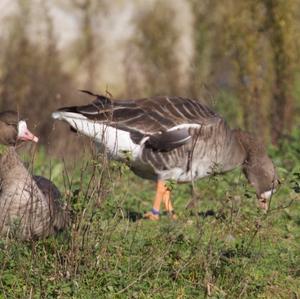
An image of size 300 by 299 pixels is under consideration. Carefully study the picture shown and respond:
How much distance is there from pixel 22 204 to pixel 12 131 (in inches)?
38.4

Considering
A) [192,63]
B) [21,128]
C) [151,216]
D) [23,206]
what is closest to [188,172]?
[151,216]

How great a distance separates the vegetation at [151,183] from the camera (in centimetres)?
637

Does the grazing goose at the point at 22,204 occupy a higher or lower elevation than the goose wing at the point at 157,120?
lower

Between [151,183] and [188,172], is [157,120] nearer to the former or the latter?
[188,172]

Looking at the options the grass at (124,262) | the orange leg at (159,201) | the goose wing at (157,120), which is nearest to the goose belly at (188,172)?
the orange leg at (159,201)

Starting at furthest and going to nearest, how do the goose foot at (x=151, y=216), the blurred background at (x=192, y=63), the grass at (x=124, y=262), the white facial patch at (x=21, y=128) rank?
1. the blurred background at (x=192, y=63)
2. the goose foot at (x=151, y=216)
3. the white facial patch at (x=21, y=128)
4. the grass at (x=124, y=262)

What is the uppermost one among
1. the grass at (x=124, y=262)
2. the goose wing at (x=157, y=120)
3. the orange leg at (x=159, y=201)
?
the goose wing at (x=157, y=120)

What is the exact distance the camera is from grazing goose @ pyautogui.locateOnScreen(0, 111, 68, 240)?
7.18 m

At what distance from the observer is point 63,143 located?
15.3 m

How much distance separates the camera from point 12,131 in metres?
8.07

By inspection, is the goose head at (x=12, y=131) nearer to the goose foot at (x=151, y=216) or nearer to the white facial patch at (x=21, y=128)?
the white facial patch at (x=21, y=128)

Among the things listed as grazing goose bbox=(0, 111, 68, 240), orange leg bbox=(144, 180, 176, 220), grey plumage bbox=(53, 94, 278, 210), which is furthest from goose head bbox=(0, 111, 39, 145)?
orange leg bbox=(144, 180, 176, 220)

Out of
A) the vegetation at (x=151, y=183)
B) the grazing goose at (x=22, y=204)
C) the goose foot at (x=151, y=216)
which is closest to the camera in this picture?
the vegetation at (x=151, y=183)

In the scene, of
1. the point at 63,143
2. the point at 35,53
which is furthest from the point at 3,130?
the point at 35,53
